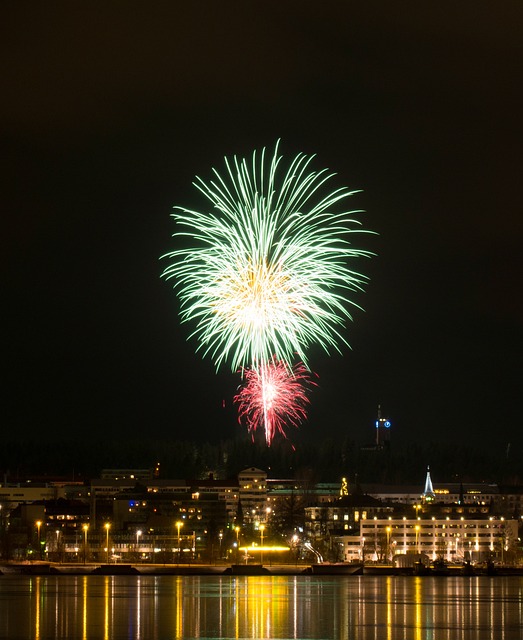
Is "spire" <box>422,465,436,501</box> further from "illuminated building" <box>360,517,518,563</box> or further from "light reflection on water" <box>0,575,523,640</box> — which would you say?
"light reflection on water" <box>0,575,523,640</box>

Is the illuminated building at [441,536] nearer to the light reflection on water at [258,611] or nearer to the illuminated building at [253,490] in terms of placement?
the illuminated building at [253,490]

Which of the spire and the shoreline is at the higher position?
the spire

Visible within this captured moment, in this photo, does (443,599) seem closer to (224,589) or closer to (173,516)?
(224,589)

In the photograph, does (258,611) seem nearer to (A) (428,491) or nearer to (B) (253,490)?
(B) (253,490)

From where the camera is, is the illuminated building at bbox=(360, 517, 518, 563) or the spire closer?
the illuminated building at bbox=(360, 517, 518, 563)

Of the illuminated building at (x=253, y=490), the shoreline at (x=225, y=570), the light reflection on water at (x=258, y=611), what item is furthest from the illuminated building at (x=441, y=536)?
the light reflection on water at (x=258, y=611)

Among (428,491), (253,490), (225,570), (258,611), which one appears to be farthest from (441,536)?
(258,611)

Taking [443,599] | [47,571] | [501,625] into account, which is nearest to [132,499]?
[47,571]

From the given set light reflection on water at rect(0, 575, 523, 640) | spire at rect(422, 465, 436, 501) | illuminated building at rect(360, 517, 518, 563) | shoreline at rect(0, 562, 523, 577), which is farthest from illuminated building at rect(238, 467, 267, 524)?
light reflection on water at rect(0, 575, 523, 640)
